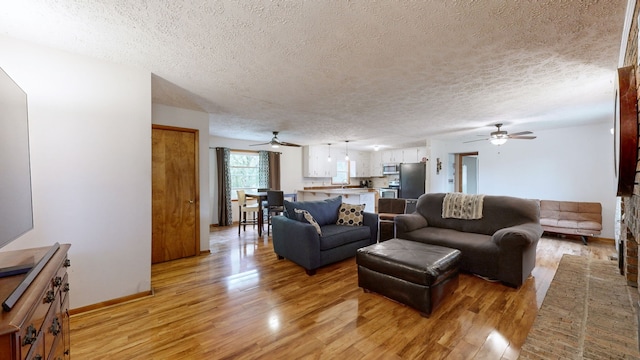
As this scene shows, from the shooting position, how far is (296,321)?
84.8 inches

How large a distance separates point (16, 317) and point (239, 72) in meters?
2.34

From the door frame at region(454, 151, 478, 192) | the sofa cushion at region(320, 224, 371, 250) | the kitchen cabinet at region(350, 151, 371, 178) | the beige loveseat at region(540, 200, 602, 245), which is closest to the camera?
the sofa cushion at region(320, 224, 371, 250)

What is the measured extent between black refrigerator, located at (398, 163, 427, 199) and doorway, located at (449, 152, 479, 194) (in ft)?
3.27

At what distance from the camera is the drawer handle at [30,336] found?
84 centimetres

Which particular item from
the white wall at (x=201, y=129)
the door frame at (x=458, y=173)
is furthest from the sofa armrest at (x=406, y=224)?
the door frame at (x=458, y=173)

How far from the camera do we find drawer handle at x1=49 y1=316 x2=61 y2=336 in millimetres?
1147

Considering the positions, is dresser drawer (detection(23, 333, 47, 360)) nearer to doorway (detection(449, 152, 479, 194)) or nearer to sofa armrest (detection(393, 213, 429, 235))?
sofa armrest (detection(393, 213, 429, 235))

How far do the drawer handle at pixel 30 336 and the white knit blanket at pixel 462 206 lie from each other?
4.22 m

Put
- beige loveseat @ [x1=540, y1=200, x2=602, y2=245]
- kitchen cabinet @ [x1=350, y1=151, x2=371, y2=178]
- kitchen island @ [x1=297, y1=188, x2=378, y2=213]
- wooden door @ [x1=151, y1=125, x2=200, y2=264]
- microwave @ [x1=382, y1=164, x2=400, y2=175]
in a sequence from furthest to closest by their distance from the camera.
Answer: kitchen cabinet @ [x1=350, y1=151, x2=371, y2=178] < microwave @ [x1=382, y1=164, x2=400, y2=175] < kitchen island @ [x1=297, y1=188, x2=378, y2=213] < beige loveseat @ [x1=540, y1=200, x2=602, y2=245] < wooden door @ [x1=151, y1=125, x2=200, y2=264]

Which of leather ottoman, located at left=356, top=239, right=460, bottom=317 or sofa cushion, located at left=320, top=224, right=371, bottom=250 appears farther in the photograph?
sofa cushion, located at left=320, top=224, right=371, bottom=250

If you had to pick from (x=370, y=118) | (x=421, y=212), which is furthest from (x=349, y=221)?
(x=370, y=118)

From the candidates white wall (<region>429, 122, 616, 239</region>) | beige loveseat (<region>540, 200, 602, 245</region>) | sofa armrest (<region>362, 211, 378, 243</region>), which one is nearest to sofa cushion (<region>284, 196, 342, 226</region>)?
sofa armrest (<region>362, 211, 378, 243</region>)

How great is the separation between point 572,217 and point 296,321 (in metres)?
6.02

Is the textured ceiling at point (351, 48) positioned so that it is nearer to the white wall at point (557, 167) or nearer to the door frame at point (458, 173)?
the white wall at point (557, 167)
